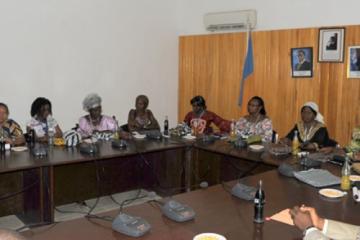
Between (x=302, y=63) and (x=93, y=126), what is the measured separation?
2738 mm

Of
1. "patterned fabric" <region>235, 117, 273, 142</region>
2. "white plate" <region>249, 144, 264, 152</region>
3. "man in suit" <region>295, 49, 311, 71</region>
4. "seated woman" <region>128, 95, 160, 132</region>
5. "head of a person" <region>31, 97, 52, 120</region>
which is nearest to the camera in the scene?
"white plate" <region>249, 144, 264, 152</region>

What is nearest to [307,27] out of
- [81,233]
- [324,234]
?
[324,234]

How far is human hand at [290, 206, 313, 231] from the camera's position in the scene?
1852 millimetres

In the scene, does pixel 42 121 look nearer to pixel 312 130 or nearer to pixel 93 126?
pixel 93 126

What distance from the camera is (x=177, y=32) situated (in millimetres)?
7074

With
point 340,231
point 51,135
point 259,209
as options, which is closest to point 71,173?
point 51,135

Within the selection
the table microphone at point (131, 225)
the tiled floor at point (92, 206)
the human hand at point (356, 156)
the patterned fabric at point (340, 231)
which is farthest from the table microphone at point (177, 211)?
the tiled floor at point (92, 206)

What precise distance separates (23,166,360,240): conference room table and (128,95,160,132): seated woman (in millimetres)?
2642

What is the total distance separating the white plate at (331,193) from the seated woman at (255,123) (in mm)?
2062

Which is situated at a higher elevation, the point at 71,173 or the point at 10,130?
the point at 10,130

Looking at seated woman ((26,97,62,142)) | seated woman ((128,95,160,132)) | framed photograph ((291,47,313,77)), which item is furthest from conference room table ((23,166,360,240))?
framed photograph ((291,47,313,77))

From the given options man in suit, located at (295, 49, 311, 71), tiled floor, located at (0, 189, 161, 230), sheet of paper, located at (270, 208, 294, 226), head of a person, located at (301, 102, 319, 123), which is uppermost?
man in suit, located at (295, 49, 311, 71)

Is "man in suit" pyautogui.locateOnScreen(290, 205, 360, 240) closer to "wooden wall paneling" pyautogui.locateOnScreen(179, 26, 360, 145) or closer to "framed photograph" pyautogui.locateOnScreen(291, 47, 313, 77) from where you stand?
"wooden wall paneling" pyautogui.locateOnScreen(179, 26, 360, 145)

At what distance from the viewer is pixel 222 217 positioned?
2.12m
